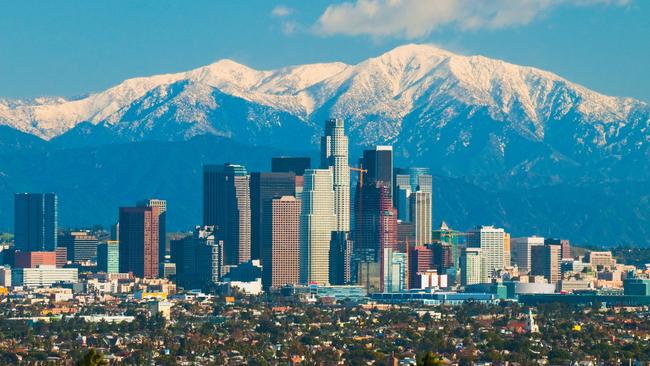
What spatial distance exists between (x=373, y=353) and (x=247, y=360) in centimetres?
1098

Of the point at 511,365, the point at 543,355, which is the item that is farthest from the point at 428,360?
the point at 543,355

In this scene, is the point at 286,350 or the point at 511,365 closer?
the point at 511,365

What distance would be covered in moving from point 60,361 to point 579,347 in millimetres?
45855

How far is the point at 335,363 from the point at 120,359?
1643 cm

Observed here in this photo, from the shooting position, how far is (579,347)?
198250 millimetres

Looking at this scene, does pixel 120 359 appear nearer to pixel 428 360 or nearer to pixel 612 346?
pixel 612 346

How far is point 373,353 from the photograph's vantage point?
18812cm

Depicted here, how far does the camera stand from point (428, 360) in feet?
293

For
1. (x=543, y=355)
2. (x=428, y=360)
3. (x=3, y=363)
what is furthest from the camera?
(x=543, y=355)

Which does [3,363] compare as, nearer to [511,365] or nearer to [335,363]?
[335,363]

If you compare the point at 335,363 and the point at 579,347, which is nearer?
the point at 335,363

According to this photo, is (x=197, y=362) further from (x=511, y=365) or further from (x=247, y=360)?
(x=511, y=365)

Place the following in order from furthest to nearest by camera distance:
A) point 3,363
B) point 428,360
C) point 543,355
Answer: point 543,355 < point 3,363 < point 428,360

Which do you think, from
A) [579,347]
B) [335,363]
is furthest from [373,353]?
[579,347]
